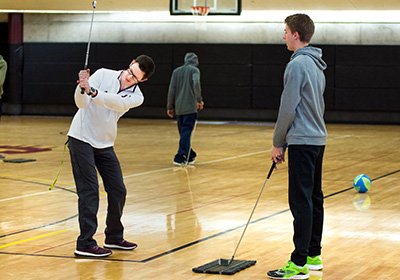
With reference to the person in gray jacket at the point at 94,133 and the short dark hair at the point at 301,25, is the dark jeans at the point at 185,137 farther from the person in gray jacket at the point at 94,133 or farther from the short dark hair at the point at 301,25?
the short dark hair at the point at 301,25

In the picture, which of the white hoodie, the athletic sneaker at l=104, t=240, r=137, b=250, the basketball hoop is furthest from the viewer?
the basketball hoop

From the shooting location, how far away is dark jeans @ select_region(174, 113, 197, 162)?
15.1 m

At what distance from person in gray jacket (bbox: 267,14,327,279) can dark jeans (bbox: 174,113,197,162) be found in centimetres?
840

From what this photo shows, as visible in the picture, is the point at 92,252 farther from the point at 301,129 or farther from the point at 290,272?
the point at 301,129

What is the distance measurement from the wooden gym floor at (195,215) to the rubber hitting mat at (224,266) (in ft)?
0.24

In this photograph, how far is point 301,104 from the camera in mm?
6594

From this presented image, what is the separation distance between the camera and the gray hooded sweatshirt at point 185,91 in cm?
1525

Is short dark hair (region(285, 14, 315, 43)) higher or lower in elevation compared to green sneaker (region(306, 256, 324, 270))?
higher

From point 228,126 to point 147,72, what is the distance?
18.6 meters

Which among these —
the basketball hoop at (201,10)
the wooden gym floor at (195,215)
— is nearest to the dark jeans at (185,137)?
the wooden gym floor at (195,215)

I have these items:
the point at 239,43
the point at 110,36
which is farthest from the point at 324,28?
the point at 110,36

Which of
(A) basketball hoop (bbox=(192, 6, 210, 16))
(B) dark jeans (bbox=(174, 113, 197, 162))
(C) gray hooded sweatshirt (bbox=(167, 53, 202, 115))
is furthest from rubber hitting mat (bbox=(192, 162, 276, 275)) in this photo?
(A) basketball hoop (bbox=(192, 6, 210, 16))

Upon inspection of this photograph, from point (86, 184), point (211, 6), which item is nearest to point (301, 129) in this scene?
point (86, 184)

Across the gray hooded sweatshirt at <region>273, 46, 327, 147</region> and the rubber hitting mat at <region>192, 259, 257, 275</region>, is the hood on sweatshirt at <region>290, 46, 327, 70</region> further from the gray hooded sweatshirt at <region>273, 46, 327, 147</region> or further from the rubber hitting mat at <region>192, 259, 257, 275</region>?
the rubber hitting mat at <region>192, 259, 257, 275</region>
